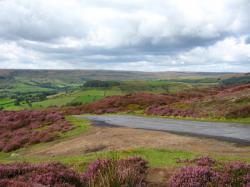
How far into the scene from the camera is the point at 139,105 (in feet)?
221

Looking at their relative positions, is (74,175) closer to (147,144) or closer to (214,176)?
(214,176)

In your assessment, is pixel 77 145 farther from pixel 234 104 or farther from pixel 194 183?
pixel 234 104

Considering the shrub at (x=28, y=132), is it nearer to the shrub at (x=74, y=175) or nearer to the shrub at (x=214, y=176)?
the shrub at (x=74, y=175)

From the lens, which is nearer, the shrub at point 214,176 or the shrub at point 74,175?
the shrub at point 74,175

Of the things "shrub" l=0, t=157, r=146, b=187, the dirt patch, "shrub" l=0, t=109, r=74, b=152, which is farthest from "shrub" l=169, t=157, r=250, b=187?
"shrub" l=0, t=109, r=74, b=152

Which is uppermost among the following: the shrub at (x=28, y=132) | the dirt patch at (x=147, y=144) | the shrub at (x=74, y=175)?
the shrub at (x=74, y=175)

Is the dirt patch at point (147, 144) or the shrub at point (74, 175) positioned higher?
the shrub at point (74, 175)

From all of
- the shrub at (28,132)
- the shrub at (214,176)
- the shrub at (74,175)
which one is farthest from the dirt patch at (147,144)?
the shrub at (28,132)

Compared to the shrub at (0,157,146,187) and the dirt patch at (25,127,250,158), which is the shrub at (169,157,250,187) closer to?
the shrub at (0,157,146,187)

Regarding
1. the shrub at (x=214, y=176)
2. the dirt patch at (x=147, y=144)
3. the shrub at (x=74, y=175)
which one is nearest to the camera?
the shrub at (x=74, y=175)

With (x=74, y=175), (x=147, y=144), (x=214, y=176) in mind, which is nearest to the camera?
(x=214, y=176)

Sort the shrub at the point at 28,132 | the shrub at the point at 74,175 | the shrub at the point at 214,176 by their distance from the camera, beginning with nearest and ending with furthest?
the shrub at the point at 74,175, the shrub at the point at 214,176, the shrub at the point at 28,132

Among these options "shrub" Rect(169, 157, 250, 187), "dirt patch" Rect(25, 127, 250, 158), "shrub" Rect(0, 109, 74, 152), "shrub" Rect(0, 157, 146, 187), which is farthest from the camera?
"shrub" Rect(0, 109, 74, 152)

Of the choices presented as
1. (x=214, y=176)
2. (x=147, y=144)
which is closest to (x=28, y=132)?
(x=147, y=144)
